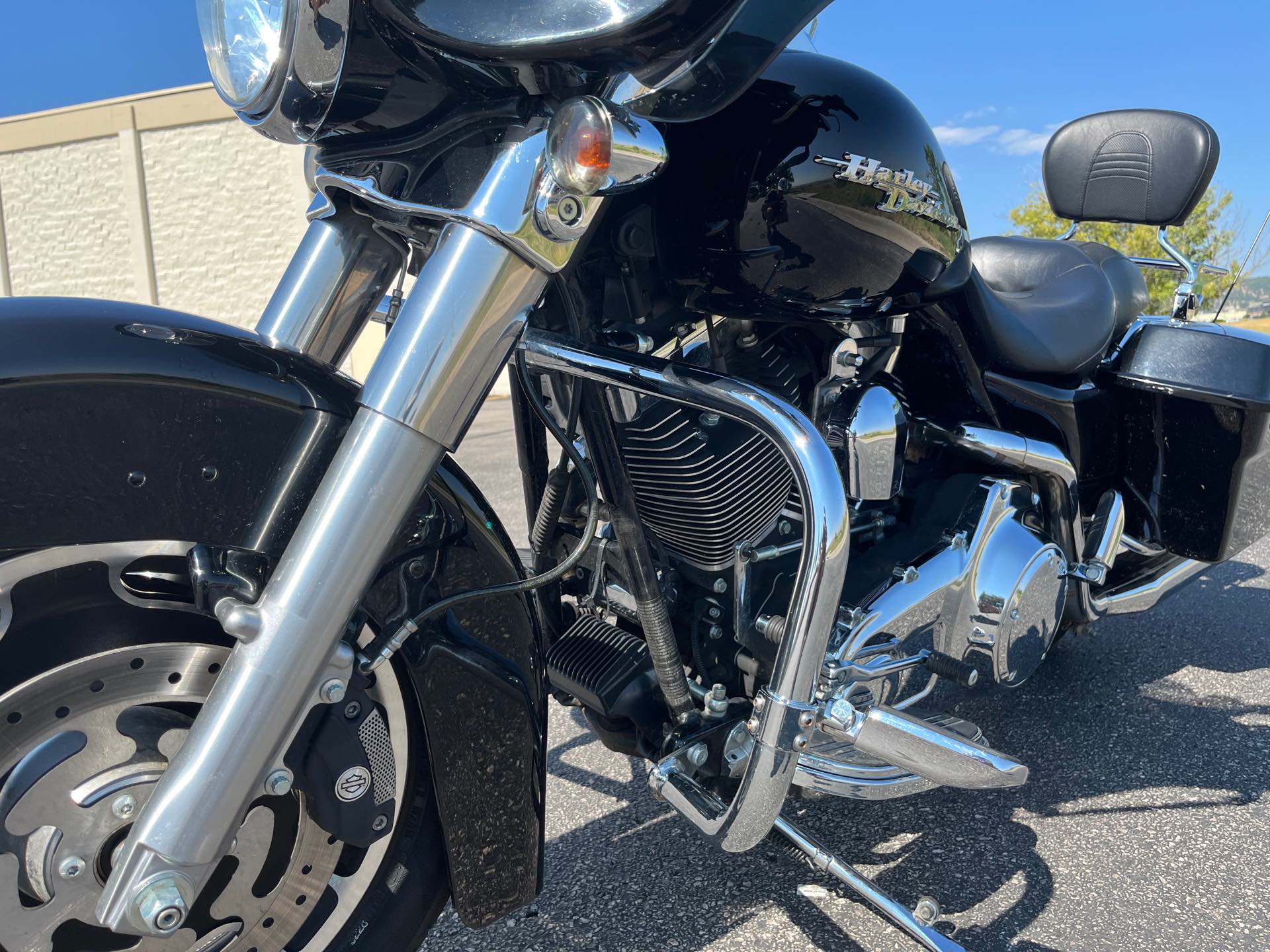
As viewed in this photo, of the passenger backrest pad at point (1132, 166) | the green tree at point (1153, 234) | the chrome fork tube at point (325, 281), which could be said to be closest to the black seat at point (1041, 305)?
the passenger backrest pad at point (1132, 166)

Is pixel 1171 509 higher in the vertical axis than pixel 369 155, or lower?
lower

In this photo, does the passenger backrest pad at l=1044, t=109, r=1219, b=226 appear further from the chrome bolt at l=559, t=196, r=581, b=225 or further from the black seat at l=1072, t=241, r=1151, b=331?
the chrome bolt at l=559, t=196, r=581, b=225

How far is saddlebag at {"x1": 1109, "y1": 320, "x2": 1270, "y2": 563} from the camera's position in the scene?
2168 millimetres

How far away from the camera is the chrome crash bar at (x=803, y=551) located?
47.2 inches

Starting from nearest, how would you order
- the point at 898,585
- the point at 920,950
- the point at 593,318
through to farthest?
1. the point at 593,318
2. the point at 920,950
3. the point at 898,585

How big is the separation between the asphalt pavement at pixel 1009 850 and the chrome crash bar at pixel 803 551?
0.59 metres

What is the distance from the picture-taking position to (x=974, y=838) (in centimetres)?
203

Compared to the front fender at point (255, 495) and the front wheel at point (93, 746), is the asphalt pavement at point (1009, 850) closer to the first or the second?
the front fender at point (255, 495)

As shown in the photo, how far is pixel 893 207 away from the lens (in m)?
1.54

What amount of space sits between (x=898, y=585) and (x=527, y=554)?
0.71m

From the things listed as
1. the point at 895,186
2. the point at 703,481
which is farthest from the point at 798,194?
the point at 703,481

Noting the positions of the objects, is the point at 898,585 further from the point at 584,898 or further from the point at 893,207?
the point at 584,898

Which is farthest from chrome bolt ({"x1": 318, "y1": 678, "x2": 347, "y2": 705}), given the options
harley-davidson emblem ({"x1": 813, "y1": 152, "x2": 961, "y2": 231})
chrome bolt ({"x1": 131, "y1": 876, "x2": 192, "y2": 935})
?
harley-davidson emblem ({"x1": 813, "y1": 152, "x2": 961, "y2": 231})

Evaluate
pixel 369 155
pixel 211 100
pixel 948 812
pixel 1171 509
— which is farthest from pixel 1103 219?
pixel 211 100
